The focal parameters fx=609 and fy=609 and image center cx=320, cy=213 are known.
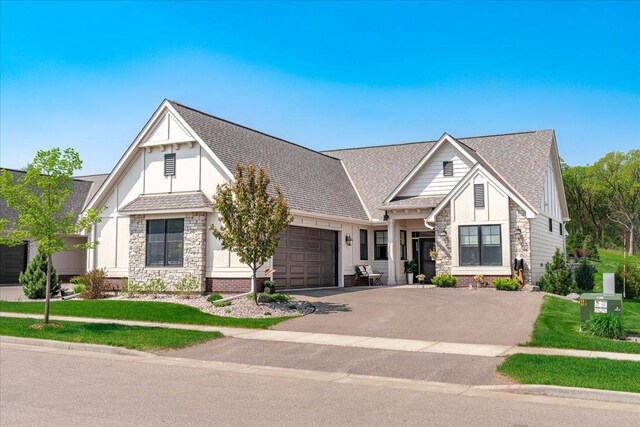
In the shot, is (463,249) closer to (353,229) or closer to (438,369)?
(353,229)

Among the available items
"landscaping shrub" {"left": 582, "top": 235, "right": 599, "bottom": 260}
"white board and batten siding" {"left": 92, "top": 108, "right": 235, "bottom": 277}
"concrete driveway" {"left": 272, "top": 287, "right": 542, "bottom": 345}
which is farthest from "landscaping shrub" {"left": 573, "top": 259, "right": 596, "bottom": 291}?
"landscaping shrub" {"left": 582, "top": 235, "right": 599, "bottom": 260}

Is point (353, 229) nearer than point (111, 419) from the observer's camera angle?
No

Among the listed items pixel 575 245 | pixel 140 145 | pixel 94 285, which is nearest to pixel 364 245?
pixel 140 145

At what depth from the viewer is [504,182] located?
25156 millimetres

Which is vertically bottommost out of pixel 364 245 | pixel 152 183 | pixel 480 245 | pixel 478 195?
pixel 480 245

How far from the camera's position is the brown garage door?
24594 mm

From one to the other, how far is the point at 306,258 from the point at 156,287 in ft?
20.6

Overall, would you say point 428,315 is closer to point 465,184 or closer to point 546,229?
point 465,184

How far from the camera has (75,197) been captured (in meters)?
37.8

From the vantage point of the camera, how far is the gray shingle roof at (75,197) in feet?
110

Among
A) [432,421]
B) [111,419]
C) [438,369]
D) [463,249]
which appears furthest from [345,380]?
[463,249]

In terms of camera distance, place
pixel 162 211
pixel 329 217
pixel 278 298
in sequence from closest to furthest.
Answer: pixel 278 298 < pixel 162 211 < pixel 329 217

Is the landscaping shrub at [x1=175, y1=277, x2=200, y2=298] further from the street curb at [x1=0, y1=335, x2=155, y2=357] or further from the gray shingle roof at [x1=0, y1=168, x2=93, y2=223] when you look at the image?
the gray shingle roof at [x1=0, y1=168, x2=93, y2=223]

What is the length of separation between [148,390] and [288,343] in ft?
17.3
